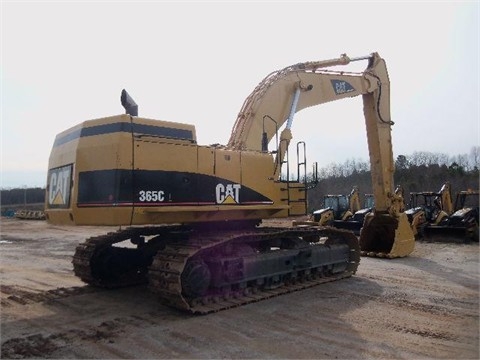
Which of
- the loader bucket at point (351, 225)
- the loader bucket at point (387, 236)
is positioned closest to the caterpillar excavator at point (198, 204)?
the loader bucket at point (387, 236)

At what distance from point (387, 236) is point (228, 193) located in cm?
706

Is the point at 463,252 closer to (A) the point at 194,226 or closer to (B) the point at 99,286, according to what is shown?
(A) the point at 194,226

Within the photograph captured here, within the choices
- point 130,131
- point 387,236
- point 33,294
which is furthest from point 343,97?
point 33,294

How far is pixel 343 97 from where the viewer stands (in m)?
11.5

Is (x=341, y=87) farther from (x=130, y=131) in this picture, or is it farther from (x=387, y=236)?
(x=130, y=131)

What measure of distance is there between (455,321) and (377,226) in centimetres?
670

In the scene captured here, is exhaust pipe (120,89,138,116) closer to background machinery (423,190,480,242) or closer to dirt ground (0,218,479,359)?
dirt ground (0,218,479,359)

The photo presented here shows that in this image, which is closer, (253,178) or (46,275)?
(253,178)

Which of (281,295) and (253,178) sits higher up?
(253,178)

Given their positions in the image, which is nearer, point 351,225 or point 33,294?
point 33,294

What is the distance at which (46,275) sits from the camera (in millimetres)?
10297

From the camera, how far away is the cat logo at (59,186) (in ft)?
21.6

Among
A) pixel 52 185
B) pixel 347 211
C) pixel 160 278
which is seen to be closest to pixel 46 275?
pixel 52 185

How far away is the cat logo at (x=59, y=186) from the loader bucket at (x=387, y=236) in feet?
28.8
